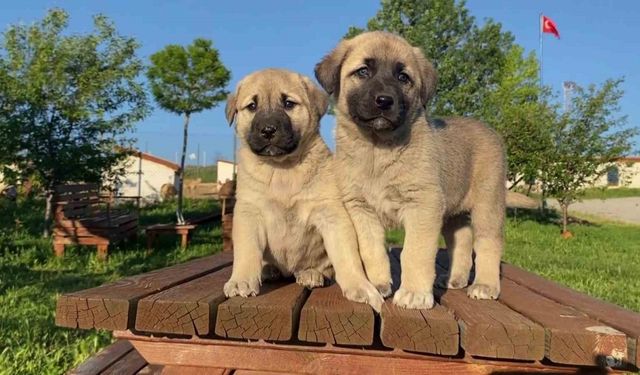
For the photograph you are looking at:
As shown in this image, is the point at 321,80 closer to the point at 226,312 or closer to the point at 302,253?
the point at 302,253

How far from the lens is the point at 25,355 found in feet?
14.9

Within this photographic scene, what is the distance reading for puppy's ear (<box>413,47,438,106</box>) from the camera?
3.36m

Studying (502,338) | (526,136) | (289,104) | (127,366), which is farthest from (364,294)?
(526,136)

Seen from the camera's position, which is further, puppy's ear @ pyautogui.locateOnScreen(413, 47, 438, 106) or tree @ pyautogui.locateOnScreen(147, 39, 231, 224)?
tree @ pyautogui.locateOnScreen(147, 39, 231, 224)

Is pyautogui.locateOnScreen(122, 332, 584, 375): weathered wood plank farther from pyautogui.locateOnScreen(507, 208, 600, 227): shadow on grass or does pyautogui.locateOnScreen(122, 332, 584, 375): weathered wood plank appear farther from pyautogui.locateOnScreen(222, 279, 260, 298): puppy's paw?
pyautogui.locateOnScreen(507, 208, 600, 227): shadow on grass

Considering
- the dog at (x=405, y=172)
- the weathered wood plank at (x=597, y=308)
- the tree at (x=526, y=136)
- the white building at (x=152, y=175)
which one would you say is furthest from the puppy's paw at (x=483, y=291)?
the white building at (x=152, y=175)

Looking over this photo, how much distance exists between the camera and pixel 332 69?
11.1 ft

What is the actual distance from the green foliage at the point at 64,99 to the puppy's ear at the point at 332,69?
407 inches

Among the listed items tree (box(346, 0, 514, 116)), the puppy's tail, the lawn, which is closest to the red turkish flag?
tree (box(346, 0, 514, 116))

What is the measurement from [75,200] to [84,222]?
3.04 feet

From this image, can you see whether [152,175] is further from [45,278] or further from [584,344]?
[584,344]

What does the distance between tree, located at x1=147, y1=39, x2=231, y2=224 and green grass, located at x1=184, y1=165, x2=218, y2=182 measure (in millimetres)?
14377

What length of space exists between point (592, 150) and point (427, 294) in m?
18.6

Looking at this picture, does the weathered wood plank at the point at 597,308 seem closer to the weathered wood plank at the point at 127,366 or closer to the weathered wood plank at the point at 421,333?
the weathered wood plank at the point at 421,333
